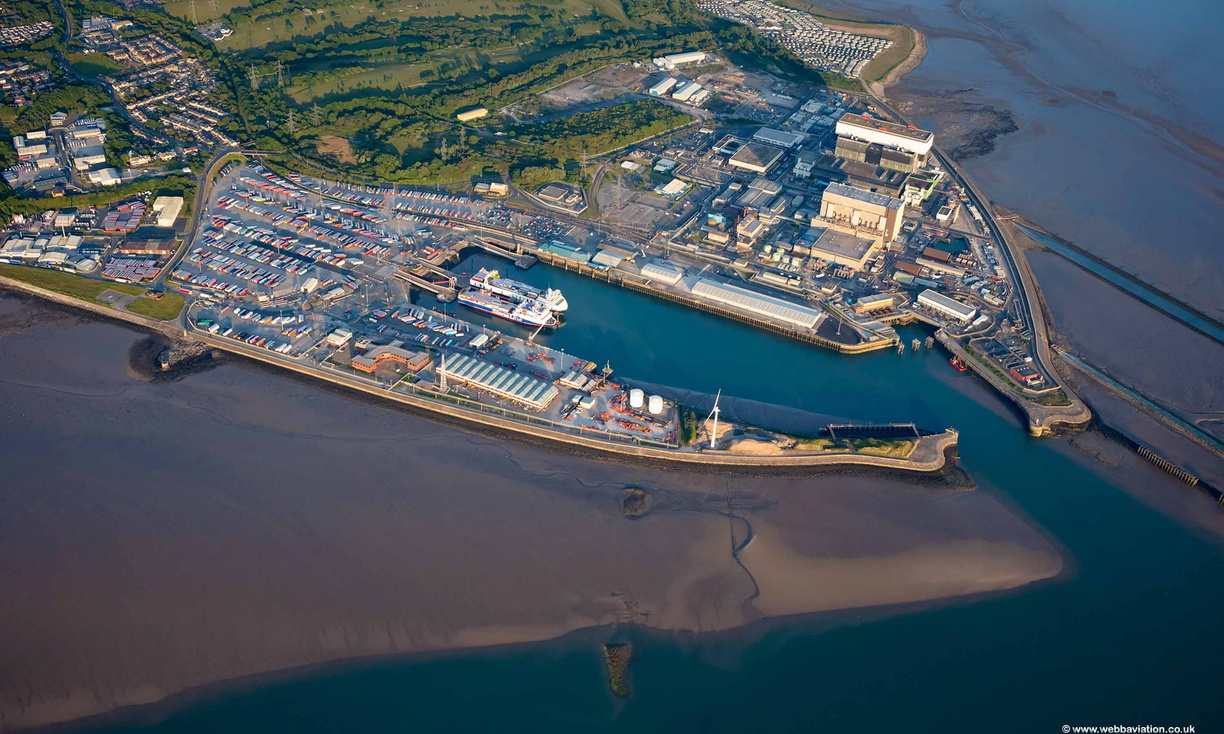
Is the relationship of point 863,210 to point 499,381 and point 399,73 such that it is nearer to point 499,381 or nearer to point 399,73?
point 499,381

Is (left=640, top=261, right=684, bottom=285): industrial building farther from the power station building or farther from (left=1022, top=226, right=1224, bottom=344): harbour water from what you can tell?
(left=1022, top=226, right=1224, bottom=344): harbour water

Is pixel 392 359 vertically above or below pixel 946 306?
below

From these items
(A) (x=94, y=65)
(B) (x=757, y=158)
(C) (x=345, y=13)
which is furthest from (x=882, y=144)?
(A) (x=94, y=65)

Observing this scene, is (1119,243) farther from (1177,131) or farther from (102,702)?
(102,702)

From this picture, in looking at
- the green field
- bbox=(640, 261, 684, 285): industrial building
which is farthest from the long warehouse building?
the green field

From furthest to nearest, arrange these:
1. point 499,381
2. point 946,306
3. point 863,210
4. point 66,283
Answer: point 863,210
point 66,283
point 946,306
point 499,381
